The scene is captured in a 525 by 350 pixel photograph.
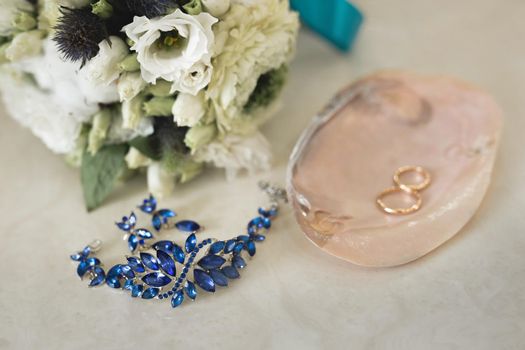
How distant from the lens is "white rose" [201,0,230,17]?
31.5 inches

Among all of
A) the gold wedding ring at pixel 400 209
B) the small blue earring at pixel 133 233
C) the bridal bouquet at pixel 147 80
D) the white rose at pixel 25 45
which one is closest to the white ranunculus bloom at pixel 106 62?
the bridal bouquet at pixel 147 80

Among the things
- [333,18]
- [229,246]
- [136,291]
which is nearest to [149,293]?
[136,291]

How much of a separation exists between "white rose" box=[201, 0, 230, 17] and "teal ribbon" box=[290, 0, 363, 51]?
0.35m

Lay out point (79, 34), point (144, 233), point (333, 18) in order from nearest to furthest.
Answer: point (79, 34) < point (144, 233) < point (333, 18)

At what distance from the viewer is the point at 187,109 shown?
84cm

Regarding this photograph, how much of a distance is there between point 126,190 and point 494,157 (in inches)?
21.9

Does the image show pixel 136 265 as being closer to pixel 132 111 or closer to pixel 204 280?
pixel 204 280

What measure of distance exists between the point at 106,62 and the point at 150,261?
259 mm

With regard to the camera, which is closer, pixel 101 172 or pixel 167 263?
pixel 167 263

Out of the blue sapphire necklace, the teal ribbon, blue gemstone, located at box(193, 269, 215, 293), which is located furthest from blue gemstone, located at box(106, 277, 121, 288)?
the teal ribbon

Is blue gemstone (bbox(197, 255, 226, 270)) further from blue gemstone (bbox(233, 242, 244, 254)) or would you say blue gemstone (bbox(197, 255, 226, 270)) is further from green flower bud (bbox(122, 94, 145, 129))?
green flower bud (bbox(122, 94, 145, 129))

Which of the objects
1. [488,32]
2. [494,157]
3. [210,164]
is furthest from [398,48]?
[210,164]

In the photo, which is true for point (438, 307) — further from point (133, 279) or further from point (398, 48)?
point (398, 48)

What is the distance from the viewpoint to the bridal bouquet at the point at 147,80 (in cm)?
79
